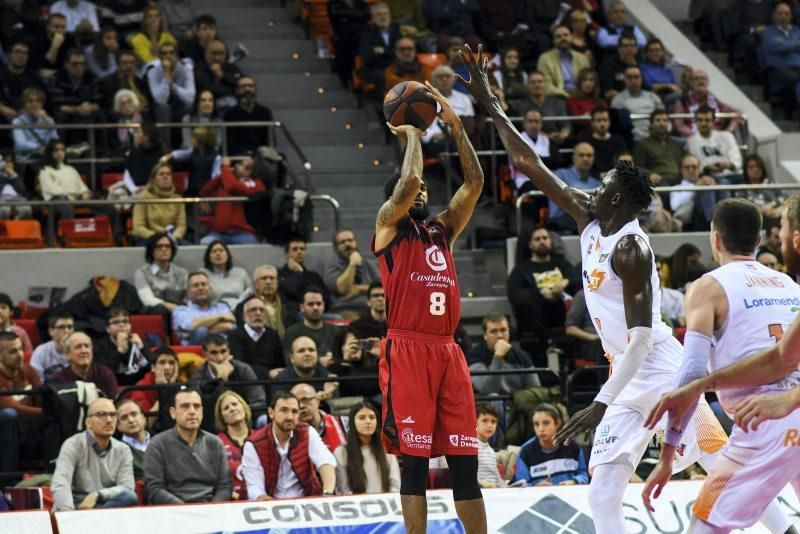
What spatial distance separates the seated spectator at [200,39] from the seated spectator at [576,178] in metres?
4.59

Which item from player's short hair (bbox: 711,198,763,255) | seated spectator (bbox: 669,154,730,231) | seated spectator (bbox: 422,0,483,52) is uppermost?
seated spectator (bbox: 422,0,483,52)

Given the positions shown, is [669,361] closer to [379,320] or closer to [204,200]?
[379,320]

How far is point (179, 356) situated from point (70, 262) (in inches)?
97.4

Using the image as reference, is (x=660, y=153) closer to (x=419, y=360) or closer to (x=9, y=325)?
(x=9, y=325)

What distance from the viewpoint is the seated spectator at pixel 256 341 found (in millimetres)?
12648

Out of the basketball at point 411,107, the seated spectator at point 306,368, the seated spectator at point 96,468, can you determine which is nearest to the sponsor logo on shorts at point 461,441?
the basketball at point 411,107

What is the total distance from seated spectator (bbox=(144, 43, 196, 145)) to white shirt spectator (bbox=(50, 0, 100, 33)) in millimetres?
1371

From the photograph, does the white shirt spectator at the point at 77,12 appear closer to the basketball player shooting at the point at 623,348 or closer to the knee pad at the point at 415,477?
the basketball player shooting at the point at 623,348

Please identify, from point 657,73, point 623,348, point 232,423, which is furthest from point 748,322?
point 657,73

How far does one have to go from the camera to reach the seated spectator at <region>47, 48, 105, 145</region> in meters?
15.6

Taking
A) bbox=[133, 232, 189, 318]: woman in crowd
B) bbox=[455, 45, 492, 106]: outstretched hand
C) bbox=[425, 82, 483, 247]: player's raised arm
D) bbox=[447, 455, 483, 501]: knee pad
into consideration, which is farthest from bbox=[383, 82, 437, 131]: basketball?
bbox=[133, 232, 189, 318]: woman in crowd

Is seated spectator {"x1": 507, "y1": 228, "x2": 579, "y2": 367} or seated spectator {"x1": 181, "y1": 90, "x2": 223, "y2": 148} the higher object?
seated spectator {"x1": 181, "y1": 90, "x2": 223, "y2": 148}

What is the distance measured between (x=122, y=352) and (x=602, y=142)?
6.27 meters

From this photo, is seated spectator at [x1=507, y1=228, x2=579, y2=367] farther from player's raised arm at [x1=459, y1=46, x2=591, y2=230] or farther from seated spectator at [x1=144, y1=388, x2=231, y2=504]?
player's raised arm at [x1=459, y1=46, x2=591, y2=230]
